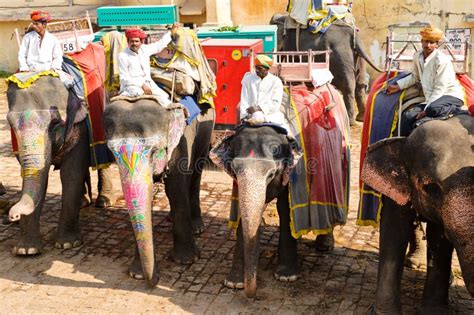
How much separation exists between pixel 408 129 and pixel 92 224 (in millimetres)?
4050

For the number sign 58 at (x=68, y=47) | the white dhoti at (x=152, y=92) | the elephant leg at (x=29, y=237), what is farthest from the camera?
the number sign 58 at (x=68, y=47)

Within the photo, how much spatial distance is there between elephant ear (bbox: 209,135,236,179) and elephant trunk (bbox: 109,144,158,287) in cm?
58

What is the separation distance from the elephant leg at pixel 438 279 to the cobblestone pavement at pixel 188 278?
262 millimetres

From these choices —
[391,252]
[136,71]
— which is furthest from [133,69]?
[391,252]

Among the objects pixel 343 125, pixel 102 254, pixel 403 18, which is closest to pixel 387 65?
pixel 343 125

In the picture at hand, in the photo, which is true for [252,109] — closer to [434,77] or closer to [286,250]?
[286,250]

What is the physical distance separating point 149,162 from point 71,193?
64.4 inches

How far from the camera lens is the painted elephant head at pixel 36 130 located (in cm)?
701

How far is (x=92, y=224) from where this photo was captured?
8320 millimetres

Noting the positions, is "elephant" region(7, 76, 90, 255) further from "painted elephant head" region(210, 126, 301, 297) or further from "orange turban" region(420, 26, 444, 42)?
"orange turban" region(420, 26, 444, 42)

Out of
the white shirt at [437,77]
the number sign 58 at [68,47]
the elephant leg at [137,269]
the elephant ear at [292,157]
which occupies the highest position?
the number sign 58 at [68,47]

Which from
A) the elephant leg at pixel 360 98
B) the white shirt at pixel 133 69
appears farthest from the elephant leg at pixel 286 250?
the elephant leg at pixel 360 98

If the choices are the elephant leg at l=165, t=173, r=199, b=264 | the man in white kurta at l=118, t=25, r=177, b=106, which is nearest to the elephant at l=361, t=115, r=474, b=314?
the elephant leg at l=165, t=173, r=199, b=264

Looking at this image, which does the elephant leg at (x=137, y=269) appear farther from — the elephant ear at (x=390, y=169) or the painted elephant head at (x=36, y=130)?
the elephant ear at (x=390, y=169)
